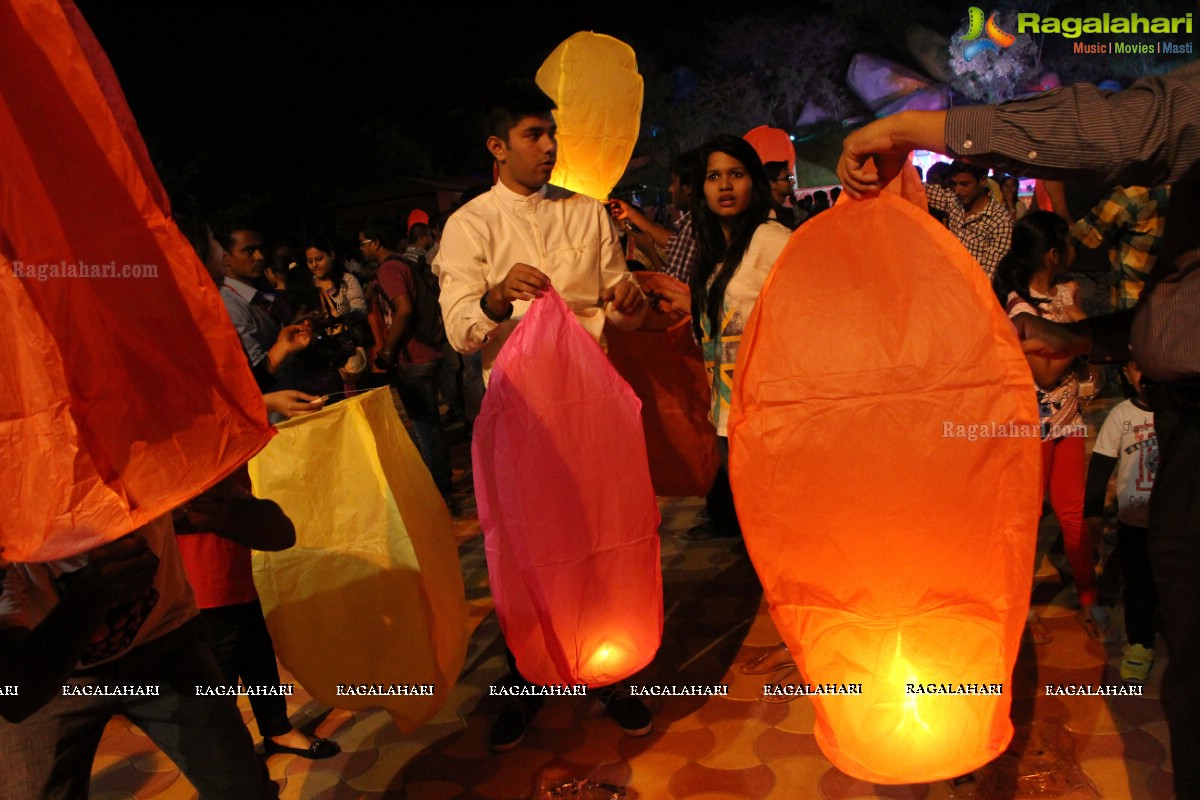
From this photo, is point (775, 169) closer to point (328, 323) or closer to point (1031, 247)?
point (1031, 247)

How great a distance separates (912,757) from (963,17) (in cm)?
2893

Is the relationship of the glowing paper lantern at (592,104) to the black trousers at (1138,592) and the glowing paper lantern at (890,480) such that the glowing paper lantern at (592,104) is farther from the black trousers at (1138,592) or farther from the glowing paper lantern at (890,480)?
the black trousers at (1138,592)

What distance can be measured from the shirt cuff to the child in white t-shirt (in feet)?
4.36

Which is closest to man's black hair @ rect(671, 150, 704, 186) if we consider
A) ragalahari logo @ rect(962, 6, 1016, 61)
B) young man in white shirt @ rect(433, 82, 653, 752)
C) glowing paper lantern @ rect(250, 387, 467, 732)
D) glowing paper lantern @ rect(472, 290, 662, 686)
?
young man in white shirt @ rect(433, 82, 653, 752)

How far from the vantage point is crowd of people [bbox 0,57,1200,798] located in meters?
1.28

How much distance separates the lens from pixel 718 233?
271 cm

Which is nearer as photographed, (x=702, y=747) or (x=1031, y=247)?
(x=702, y=747)

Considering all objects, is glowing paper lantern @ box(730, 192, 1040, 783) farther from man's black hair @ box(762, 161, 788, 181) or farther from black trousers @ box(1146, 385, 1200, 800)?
man's black hair @ box(762, 161, 788, 181)

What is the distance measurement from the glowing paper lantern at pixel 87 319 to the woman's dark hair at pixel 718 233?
1.52 meters

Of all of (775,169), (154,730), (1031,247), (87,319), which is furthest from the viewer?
(775,169)

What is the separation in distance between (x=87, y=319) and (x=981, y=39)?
26.8 metres

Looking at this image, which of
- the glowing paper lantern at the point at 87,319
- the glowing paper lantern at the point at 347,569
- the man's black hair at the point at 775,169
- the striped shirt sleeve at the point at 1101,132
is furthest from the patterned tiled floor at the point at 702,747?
the man's black hair at the point at 775,169

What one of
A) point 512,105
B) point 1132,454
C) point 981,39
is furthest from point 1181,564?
point 981,39

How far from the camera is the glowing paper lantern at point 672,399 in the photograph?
295 cm
